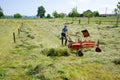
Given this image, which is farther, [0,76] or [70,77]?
[0,76]

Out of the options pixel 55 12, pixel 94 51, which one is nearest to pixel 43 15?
pixel 55 12

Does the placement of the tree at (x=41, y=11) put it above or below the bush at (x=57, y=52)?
above

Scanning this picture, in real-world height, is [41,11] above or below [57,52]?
above

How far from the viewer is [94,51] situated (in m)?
14.0

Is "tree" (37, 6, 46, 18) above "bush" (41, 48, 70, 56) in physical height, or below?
above

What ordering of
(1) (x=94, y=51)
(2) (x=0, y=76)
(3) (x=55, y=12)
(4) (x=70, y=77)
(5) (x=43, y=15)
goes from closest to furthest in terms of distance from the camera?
(4) (x=70, y=77), (2) (x=0, y=76), (1) (x=94, y=51), (3) (x=55, y=12), (5) (x=43, y=15)

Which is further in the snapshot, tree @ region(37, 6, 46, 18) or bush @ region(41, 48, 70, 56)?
tree @ region(37, 6, 46, 18)

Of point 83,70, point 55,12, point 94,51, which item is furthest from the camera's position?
point 55,12

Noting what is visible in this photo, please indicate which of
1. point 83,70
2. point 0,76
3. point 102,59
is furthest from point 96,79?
point 0,76

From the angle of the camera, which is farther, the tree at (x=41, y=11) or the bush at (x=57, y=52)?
the tree at (x=41, y=11)

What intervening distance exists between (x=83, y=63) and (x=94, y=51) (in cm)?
339

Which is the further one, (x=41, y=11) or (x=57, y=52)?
(x=41, y=11)

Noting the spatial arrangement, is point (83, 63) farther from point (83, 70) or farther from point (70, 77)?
point (70, 77)

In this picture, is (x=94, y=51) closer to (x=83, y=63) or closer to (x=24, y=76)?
(x=83, y=63)
